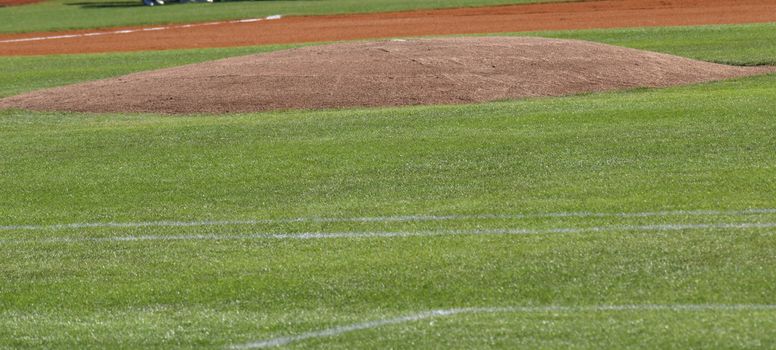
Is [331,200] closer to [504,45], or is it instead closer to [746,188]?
[746,188]

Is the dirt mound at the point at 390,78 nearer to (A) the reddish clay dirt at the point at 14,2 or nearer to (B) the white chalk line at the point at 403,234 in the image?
(B) the white chalk line at the point at 403,234

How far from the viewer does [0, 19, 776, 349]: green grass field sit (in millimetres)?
6637

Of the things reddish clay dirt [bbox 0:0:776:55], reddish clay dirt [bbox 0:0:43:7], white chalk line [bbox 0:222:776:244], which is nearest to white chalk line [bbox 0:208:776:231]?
white chalk line [bbox 0:222:776:244]

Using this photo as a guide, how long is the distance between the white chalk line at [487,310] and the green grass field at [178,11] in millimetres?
37181

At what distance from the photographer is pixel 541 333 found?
20.6ft

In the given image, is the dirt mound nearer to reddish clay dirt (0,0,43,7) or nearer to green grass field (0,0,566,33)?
green grass field (0,0,566,33)

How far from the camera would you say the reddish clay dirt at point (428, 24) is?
32.5m

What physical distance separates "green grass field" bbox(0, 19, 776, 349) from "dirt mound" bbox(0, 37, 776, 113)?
6.93 ft

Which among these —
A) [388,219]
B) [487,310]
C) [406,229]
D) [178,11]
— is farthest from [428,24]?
[487,310]

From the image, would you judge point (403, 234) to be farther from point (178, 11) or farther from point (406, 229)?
point (178, 11)

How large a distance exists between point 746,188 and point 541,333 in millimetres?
4181

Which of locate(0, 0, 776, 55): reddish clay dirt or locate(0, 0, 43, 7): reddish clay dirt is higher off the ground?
locate(0, 0, 776, 55): reddish clay dirt

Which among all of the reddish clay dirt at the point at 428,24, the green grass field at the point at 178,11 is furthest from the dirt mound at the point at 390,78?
the green grass field at the point at 178,11

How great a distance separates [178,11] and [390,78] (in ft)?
104
